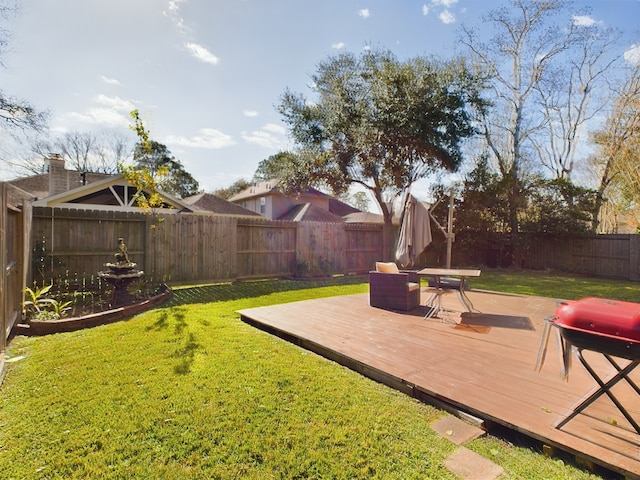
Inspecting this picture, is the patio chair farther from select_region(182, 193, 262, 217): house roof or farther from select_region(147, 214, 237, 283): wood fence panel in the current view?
select_region(182, 193, 262, 217): house roof

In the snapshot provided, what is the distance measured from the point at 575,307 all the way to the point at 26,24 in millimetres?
16508

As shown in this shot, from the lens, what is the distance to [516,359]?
3412 mm

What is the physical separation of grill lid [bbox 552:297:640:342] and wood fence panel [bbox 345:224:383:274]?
9936mm

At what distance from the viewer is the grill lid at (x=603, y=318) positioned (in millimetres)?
1928

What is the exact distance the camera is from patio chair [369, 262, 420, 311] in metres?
5.61

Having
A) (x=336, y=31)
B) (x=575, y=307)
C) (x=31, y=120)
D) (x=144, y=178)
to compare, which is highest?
(x=336, y=31)

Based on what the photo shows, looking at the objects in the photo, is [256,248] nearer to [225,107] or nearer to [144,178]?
[144,178]

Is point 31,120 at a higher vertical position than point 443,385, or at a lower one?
higher

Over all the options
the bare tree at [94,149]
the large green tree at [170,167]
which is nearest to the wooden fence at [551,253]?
the large green tree at [170,167]

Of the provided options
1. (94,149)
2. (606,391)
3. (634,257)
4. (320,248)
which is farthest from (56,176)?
(634,257)

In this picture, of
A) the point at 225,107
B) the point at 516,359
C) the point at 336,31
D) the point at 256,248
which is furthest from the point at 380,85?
the point at 516,359

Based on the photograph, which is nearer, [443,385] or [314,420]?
[314,420]

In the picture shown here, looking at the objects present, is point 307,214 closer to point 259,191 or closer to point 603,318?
point 259,191

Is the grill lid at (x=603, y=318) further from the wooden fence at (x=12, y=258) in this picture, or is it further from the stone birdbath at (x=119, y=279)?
the stone birdbath at (x=119, y=279)
